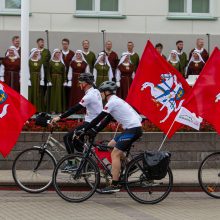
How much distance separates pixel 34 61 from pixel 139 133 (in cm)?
915

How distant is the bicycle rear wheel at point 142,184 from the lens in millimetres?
12719

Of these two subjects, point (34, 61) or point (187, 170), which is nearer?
point (187, 170)

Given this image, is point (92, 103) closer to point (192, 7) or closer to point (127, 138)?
point (127, 138)

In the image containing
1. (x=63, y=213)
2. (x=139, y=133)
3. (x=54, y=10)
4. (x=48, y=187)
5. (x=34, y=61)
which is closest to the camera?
(x=63, y=213)

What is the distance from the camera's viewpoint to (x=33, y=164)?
13.6 meters

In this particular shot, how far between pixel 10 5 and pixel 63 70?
4.38 meters

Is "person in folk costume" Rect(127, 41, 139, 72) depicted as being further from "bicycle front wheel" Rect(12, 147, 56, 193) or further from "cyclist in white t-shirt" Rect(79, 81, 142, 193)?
"cyclist in white t-shirt" Rect(79, 81, 142, 193)

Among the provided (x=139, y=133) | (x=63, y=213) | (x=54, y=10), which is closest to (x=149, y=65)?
(x=139, y=133)

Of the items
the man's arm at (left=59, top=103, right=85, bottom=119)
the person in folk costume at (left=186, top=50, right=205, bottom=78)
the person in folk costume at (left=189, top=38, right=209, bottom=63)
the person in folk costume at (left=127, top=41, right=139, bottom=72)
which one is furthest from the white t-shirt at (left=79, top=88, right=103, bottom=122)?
the person in folk costume at (left=189, top=38, right=209, bottom=63)

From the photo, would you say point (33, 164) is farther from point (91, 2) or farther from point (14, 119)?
point (91, 2)

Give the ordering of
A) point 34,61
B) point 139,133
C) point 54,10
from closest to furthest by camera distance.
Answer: point 139,133
point 34,61
point 54,10

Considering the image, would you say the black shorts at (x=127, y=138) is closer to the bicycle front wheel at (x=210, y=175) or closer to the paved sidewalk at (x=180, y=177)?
the bicycle front wheel at (x=210, y=175)

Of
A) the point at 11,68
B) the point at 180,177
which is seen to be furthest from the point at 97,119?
the point at 11,68

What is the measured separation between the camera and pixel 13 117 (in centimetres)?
1463
